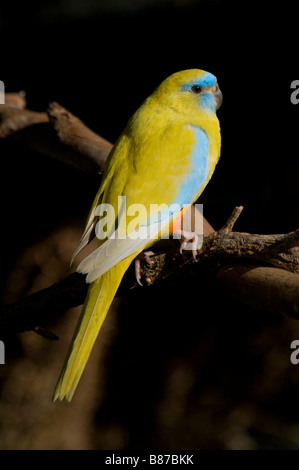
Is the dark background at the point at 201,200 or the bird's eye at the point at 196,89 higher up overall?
the bird's eye at the point at 196,89

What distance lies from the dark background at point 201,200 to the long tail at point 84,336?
1113mm

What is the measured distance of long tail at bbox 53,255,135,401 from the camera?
1.62 m

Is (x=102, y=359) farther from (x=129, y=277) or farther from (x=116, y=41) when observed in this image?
(x=116, y=41)

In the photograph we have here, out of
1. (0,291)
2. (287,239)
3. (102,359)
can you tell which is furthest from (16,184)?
(287,239)

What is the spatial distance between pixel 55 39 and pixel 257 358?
2.16 m

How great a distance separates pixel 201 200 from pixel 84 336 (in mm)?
1569

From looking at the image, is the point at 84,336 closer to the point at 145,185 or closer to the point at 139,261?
the point at 139,261

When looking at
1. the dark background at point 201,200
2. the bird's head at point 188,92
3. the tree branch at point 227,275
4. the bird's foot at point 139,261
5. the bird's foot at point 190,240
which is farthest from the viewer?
the dark background at point 201,200

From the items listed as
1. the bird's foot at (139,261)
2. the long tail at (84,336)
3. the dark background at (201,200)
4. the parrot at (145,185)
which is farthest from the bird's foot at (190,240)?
the dark background at (201,200)

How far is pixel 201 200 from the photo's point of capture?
306 cm

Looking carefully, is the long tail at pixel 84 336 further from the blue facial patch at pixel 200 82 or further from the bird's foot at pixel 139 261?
the blue facial patch at pixel 200 82

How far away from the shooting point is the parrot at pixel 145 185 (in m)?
1.64

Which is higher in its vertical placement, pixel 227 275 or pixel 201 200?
pixel 227 275

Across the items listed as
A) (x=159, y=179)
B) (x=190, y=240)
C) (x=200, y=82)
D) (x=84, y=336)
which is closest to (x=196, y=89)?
(x=200, y=82)
